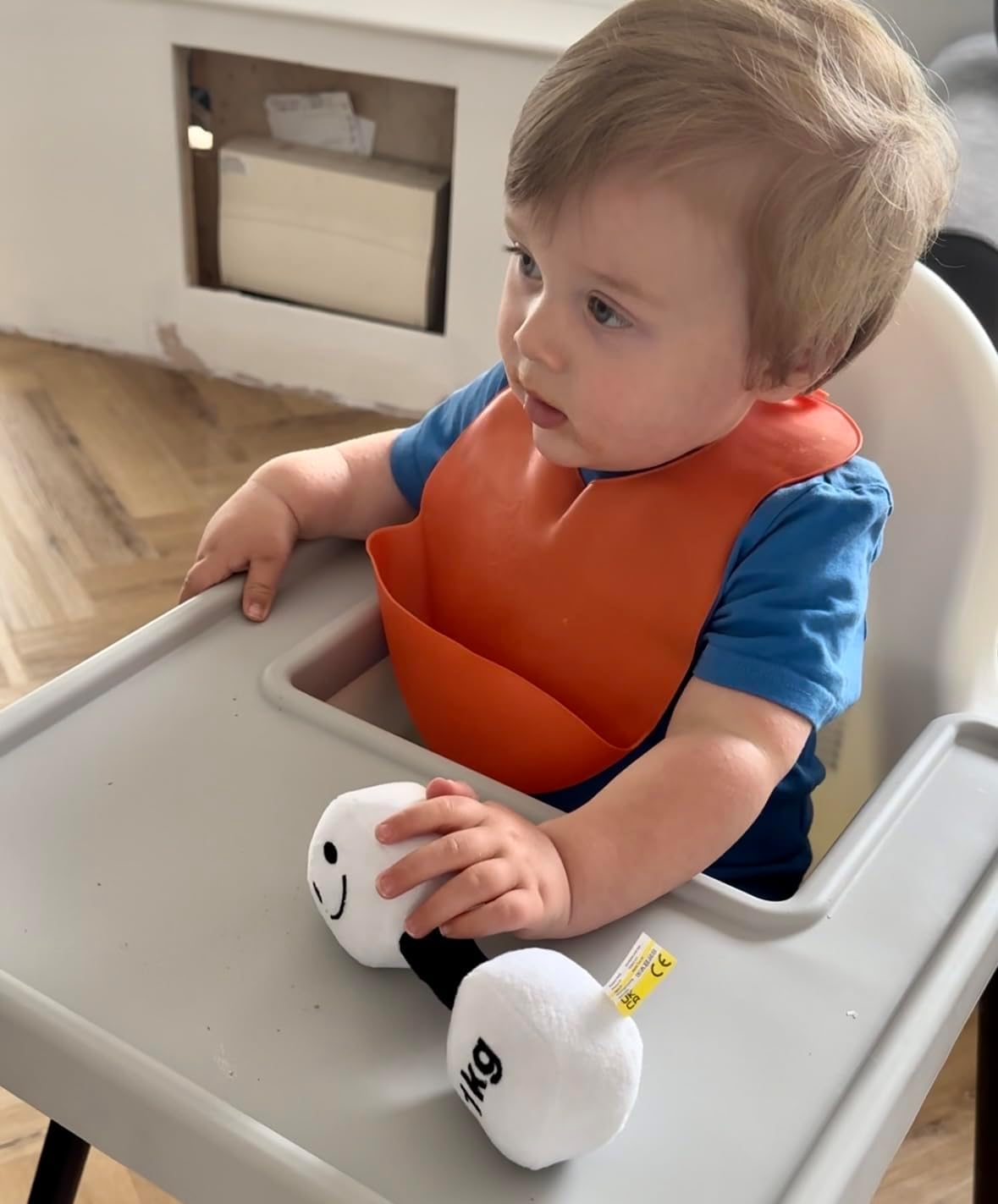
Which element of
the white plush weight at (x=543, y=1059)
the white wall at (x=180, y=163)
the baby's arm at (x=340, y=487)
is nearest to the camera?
the white plush weight at (x=543, y=1059)

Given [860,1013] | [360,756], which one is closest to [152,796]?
[360,756]

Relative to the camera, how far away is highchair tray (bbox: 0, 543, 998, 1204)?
0.45 m

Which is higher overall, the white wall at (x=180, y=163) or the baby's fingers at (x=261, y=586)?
the baby's fingers at (x=261, y=586)

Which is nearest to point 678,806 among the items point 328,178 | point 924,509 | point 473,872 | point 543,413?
point 473,872

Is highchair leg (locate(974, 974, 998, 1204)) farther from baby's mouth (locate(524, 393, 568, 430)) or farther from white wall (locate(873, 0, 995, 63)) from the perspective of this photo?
white wall (locate(873, 0, 995, 63))

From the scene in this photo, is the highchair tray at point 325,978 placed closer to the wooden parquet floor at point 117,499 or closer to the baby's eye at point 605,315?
the baby's eye at point 605,315

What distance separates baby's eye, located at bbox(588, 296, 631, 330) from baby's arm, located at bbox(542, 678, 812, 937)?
0.57 ft

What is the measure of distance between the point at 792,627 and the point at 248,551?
0.96ft

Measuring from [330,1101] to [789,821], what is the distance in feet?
1.20

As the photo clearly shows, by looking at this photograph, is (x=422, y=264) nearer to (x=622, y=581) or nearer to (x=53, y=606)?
(x=53, y=606)

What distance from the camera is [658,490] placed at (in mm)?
710

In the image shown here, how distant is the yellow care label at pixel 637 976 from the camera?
17.8 inches

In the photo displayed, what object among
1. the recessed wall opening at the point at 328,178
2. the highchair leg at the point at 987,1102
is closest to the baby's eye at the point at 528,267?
the highchair leg at the point at 987,1102

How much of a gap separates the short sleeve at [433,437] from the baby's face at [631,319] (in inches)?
5.0
